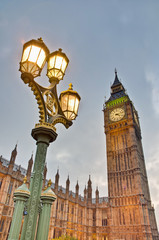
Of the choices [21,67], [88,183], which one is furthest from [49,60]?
[88,183]

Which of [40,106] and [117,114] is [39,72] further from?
[117,114]

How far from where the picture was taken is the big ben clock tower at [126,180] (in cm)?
4475

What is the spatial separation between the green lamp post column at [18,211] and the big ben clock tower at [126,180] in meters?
48.2

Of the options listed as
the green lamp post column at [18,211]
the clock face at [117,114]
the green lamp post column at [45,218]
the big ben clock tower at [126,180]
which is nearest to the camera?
the green lamp post column at [18,211]

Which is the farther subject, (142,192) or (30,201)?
(142,192)

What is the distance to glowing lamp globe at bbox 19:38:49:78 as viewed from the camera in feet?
16.2

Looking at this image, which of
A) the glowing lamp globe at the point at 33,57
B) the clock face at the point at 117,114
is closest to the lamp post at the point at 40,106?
the glowing lamp globe at the point at 33,57

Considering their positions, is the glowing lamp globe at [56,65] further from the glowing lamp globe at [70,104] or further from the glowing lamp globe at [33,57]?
the glowing lamp globe at [70,104]

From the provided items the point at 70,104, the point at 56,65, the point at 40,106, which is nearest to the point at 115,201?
the point at 70,104

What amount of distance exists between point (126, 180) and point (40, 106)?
170 ft

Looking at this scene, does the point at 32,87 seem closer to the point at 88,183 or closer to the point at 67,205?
the point at 67,205

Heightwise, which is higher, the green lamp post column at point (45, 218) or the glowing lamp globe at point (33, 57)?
the glowing lamp globe at point (33, 57)

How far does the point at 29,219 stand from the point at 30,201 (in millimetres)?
350

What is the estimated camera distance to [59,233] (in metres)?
40.8
